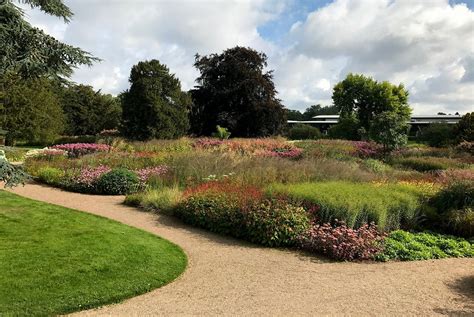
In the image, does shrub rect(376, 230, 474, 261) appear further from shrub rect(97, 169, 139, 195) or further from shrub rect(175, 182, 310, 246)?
shrub rect(97, 169, 139, 195)

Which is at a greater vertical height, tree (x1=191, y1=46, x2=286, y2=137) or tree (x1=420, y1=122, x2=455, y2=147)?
tree (x1=191, y1=46, x2=286, y2=137)

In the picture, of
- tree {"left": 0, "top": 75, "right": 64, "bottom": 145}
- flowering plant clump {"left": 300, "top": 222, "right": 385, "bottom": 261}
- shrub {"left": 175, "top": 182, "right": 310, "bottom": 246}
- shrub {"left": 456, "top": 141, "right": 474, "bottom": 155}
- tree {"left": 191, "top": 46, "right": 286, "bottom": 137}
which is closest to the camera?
flowering plant clump {"left": 300, "top": 222, "right": 385, "bottom": 261}

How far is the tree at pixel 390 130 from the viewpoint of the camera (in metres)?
21.1

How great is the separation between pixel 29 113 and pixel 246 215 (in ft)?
90.0

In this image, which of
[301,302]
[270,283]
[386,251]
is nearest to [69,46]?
[270,283]

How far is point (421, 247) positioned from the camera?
263 inches

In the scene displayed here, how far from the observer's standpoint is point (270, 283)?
205 inches

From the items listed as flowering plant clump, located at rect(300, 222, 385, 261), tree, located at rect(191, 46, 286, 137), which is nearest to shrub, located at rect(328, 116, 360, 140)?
tree, located at rect(191, 46, 286, 137)

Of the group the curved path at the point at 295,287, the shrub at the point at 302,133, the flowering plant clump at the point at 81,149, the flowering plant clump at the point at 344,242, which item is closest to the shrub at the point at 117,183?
the curved path at the point at 295,287

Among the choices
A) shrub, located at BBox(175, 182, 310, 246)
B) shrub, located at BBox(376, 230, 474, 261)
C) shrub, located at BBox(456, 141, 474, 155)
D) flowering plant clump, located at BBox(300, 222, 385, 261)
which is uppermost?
shrub, located at BBox(456, 141, 474, 155)

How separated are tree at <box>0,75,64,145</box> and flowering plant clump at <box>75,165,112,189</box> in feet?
54.9

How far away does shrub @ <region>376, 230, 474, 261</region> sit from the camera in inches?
252

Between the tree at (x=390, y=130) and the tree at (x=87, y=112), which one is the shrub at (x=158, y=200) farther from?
the tree at (x=87, y=112)

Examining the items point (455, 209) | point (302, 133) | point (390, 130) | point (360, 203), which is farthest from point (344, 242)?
point (302, 133)
